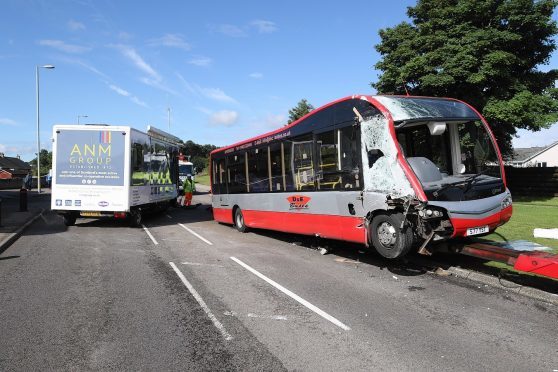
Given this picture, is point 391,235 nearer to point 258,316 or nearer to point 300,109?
point 258,316

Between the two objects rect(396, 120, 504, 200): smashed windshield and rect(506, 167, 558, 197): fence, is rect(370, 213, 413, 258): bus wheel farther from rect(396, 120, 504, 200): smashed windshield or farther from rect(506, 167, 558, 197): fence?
rect(506, 167, 558, 197): fence

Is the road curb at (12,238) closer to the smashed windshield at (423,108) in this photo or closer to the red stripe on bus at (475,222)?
the smashed windshield at (423,108)

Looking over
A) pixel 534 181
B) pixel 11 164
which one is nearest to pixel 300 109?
pixel 534 181

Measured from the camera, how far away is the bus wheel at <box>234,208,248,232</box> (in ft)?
45.2

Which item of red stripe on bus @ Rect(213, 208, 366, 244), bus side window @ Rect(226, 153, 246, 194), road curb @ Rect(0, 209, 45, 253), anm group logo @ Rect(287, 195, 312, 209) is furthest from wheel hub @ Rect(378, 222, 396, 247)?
road curb @ Rect(0, 209, 45, 253)

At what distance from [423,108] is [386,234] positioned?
89.6 inches

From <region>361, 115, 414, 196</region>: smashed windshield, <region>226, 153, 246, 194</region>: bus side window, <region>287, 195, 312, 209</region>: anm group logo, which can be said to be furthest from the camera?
<region>226, 153, 246, 194</region>: bus side window

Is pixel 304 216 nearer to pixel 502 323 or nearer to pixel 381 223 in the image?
pixel 381 223

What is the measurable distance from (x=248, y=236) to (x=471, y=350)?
896cm

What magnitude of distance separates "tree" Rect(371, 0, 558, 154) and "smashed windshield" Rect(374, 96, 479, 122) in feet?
40.8

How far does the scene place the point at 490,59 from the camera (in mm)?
19344

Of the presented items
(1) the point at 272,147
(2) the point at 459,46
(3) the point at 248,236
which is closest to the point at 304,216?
(1) the point at 272,147

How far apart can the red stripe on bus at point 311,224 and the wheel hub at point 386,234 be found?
524 millimetres

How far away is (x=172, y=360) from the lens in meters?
4.21
